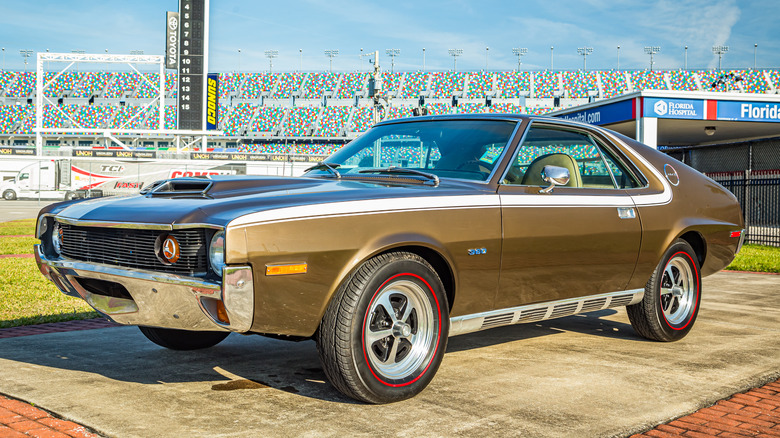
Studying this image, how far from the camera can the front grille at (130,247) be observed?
315 centimetres

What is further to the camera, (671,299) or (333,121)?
(333,121)

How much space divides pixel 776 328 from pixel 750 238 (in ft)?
39.9

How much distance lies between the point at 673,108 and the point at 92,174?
31.0m

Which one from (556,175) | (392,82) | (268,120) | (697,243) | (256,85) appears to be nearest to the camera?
(556,175)

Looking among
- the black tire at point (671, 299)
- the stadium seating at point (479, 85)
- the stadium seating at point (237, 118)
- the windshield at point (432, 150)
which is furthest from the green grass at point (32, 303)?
the stadium seating at point (237, 118)

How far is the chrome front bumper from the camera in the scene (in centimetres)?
301

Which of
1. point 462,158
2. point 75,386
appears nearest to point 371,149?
point 462,158

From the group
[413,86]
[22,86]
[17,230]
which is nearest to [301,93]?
[413,86]

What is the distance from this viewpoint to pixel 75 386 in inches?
148

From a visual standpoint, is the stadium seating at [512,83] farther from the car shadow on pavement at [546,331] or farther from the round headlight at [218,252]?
the round headlight at [218,252]

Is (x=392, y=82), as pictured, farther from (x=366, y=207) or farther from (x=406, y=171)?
(x=366, y=207)

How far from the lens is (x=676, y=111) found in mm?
17922

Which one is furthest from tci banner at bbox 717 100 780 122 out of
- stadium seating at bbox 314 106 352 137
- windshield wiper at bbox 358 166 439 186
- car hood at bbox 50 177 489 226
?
stadium seating at bbox 314 106 352 137

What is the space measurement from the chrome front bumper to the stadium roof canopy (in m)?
15.6
